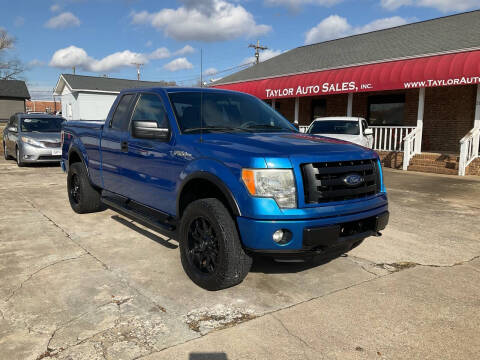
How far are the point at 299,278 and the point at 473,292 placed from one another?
158cm

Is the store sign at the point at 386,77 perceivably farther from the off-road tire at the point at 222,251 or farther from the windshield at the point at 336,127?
the off-road tire at the point at 222,251

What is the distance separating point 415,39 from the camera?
16.3 m

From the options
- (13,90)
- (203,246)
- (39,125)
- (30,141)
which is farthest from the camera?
(13,90)

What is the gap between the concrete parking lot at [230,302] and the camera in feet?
8.70

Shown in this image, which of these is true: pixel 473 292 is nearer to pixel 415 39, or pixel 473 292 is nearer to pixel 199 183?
pixel 199 183

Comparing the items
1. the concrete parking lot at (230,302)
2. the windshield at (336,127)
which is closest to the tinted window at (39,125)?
the concrete parking lot at (230,302)

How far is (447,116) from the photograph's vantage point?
1530 centimetres

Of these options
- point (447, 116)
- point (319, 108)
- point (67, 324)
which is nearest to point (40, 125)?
point (67, 324)

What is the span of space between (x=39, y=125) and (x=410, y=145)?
41.4ft

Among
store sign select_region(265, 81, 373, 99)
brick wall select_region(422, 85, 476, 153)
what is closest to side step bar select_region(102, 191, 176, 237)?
store sign select_region(265, 81, 373, 99)

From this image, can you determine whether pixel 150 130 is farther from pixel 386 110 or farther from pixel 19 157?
pixel 386 110

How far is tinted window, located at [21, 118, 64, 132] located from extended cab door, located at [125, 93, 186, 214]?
9188mm

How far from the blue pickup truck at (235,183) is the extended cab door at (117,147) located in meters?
0.03

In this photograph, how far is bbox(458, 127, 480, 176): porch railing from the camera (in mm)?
11922
